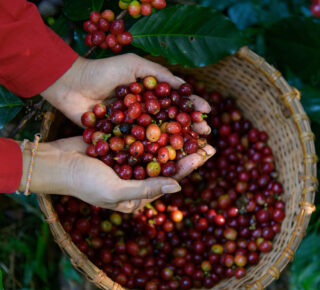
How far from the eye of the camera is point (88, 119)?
2.46m

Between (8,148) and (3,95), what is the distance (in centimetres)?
56

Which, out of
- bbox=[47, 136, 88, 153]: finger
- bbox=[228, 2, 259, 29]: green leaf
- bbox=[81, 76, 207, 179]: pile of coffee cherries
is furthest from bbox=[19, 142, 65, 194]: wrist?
bbox=[228, 2, 259, 29]: green leaf

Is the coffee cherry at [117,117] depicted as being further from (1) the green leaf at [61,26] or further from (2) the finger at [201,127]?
(1) the green leaf at [61,26]

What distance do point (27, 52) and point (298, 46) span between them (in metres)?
2.21

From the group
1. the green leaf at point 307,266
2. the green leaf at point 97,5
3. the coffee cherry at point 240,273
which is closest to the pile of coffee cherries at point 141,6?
the green leaf at point 97,5

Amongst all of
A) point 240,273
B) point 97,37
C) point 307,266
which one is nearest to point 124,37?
point 97,37

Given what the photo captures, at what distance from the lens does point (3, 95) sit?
8.44ft

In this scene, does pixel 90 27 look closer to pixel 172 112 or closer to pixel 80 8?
pixel 80 8

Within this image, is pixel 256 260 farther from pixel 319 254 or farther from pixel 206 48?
pixel 206 48

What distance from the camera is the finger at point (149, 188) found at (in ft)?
6.96

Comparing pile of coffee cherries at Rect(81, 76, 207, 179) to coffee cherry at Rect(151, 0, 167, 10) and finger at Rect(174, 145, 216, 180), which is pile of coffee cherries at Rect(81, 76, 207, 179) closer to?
finger at Rect(174, 145, 216, 180)

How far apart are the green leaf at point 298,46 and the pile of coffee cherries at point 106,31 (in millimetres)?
1424

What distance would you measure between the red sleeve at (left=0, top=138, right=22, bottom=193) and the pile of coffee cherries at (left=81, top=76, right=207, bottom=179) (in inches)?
16.8

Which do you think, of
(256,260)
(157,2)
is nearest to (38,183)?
(157,2)
